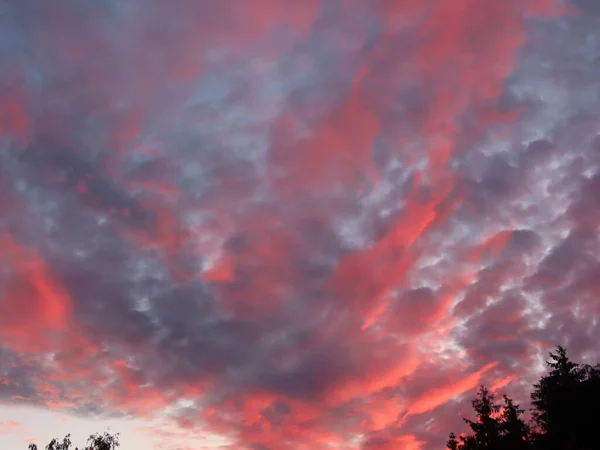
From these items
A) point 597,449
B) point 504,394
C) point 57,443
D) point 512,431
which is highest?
point 57,443

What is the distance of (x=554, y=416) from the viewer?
179 feet

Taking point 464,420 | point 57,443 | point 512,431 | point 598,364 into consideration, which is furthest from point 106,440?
point 598,364

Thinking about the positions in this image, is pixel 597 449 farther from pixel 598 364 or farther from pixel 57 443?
pixel 57 443

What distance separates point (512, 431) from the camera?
188ft

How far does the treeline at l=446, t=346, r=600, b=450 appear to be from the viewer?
170ft

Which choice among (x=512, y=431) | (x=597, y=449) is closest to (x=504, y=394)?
(x=512, y=431)

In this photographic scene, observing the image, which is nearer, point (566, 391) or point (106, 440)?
point (566, 391)

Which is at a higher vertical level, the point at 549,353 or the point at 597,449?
the point at 549,353

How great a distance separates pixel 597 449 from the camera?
50.5 m

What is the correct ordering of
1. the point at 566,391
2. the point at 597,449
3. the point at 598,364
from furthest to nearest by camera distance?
the point at 598,364 < the point at 566,391 < the point at 597,449

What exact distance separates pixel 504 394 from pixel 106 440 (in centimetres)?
7705

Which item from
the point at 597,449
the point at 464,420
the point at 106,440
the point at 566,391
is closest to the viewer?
the point at 597,449

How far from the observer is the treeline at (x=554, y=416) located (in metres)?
51.7

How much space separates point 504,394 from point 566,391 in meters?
9.04
